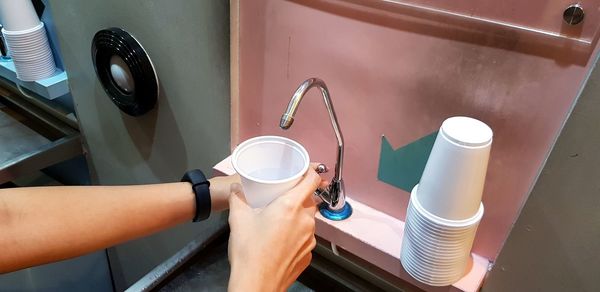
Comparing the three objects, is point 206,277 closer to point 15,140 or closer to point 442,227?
point 442,227

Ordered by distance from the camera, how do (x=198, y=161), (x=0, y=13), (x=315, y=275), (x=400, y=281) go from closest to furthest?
(x=400, y=281) < (x=315, y=275) < (x=198, y=161) < (x=0, y=13)

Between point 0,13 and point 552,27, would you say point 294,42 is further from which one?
point 0,13

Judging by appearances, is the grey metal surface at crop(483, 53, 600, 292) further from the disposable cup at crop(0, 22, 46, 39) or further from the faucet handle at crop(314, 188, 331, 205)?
the disposable cup at crop(0, 22, 46, 39)

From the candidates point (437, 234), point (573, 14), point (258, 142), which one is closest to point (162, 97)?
point (258, 142)

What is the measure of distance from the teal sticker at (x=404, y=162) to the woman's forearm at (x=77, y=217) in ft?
1.34

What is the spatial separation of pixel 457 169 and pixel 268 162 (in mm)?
349

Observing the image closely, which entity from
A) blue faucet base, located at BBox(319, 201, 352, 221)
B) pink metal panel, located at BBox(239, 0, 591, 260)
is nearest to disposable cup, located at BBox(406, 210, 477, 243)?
pink metal panel, located at BBox(239, 0, 591, 260)

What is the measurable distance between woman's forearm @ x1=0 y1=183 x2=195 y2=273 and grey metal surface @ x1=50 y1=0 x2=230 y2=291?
0.71 feet

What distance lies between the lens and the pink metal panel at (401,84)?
61cm

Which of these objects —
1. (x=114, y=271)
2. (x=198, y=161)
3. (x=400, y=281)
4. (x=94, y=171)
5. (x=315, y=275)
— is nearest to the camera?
(x=400, y=281)

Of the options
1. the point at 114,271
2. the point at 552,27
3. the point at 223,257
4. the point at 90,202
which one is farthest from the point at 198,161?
the point at 114,271

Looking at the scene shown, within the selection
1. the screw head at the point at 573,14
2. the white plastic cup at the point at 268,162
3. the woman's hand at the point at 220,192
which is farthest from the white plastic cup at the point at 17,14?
the screw head at the point at 573,14

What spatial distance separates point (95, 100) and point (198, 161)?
446mm

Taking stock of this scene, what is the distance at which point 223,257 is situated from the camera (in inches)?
41.9
